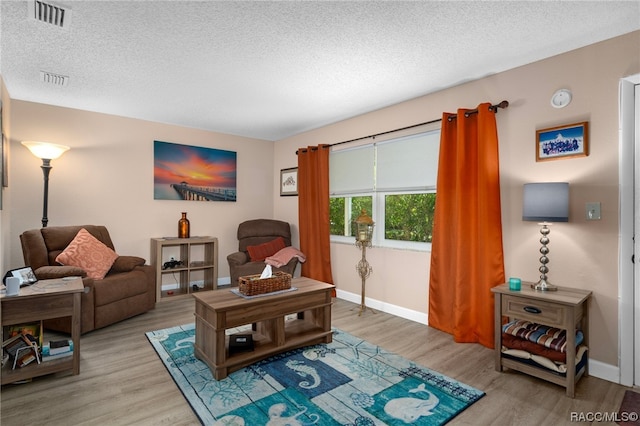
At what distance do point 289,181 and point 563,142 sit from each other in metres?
3.78

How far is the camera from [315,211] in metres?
4.64

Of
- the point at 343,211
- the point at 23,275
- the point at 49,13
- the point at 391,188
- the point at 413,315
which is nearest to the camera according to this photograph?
the point at 49,13

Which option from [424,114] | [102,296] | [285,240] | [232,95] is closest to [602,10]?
[424,114]

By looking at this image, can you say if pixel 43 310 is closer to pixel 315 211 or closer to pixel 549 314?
pixel 315 211

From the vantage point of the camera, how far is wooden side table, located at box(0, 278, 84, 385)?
2098 millimetres

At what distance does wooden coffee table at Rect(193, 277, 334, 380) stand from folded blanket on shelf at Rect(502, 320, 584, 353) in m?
1.48

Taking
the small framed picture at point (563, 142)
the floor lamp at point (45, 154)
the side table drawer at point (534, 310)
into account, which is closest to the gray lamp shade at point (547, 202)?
the small framed picture at point (563, 142)

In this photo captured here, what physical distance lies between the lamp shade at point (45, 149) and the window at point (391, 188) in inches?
130

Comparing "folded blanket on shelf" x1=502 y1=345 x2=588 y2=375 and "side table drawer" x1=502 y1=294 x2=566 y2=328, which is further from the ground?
"side table drawer" x1=502 y1=294 x2=566 y2=328

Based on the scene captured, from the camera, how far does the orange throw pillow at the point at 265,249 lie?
4.64 m

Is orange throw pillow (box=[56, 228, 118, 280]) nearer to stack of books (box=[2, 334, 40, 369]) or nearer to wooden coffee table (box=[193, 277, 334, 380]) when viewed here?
stack of books (box=[2, 334, 40, 369])

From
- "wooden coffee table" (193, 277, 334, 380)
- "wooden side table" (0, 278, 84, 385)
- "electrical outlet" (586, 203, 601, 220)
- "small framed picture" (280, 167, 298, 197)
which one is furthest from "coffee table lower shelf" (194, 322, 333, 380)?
"small framed picture" (280, 167, 298, 197)

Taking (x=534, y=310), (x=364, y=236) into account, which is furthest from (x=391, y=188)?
(x=534, y=310)

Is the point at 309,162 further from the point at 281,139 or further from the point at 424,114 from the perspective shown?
the point at 424,114
